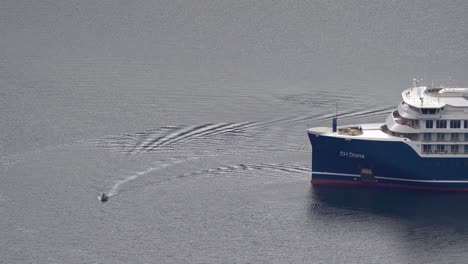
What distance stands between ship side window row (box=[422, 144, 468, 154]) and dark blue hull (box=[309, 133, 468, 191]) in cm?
66

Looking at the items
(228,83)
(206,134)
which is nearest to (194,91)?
(228,83)

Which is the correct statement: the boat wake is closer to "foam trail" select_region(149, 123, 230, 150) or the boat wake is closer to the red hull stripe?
"foam trail" select_region(149, 123, 230, 150)

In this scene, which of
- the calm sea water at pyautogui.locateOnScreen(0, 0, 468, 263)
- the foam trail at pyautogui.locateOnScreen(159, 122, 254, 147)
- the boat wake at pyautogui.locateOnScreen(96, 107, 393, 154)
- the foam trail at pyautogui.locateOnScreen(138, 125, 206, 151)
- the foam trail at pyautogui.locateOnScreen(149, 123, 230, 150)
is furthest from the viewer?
the foam trail at pyautogui.locateOnScreen(159, 122, 254, 147)

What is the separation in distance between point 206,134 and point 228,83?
58.5 ft

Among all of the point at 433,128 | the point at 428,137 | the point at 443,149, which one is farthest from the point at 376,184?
the point at 433,128

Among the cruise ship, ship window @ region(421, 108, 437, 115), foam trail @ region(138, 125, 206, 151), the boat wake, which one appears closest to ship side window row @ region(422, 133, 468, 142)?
the cruise ship

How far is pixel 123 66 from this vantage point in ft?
477

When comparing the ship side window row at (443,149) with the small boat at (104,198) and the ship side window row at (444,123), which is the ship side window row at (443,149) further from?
the small boat at (104,198)

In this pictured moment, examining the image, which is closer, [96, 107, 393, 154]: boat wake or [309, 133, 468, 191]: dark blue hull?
[309, 133, 468, 191]: dark blue hull

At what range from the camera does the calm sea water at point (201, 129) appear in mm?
98875

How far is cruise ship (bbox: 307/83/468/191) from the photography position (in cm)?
10806

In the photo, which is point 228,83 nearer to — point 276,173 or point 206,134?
point 206,134

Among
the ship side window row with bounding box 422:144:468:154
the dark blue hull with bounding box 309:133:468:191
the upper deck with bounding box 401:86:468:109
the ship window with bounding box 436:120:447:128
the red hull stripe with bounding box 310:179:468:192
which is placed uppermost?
the upper deck with bounding box 401:86:468:109

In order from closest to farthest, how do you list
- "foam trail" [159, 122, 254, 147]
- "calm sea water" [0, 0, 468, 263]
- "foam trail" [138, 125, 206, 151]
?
"calm sea water" [0, 0, 468, 263]
"foam trail" [138, 125, 206, 151]
"foam trail" [159, 122, 254, 147]
